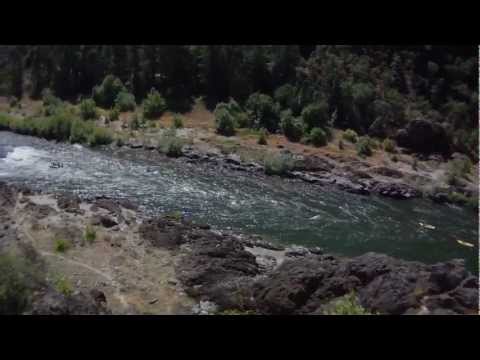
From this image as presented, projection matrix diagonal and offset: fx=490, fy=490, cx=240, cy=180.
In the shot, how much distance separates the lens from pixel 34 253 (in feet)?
53.6

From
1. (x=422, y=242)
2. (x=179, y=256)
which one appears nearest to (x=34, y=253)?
(x=179, y=256)

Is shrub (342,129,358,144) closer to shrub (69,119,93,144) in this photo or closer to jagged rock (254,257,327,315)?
shrub (69,119,93,144)

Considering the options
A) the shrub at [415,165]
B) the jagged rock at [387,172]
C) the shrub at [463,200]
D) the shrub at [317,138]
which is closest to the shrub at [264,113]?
the shrub at [317,138]

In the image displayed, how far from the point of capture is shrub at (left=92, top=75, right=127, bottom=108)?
151 ft

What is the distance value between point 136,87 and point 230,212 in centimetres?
2857

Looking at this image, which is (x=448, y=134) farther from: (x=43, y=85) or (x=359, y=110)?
(x=43, y=85)

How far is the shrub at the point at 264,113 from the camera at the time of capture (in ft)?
137

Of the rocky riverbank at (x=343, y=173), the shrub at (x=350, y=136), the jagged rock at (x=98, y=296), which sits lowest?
the rocky riverbank at (x=343, y=173)

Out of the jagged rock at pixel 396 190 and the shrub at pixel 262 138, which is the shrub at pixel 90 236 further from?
the shrub at pixel 262 138

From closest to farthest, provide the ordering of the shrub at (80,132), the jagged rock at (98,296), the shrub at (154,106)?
the jagged rock at (98,296) < the shrub at (80,132) < the shrub at (154,106)

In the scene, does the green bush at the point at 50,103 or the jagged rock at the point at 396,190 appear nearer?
the jagged rock at the point at 396,190

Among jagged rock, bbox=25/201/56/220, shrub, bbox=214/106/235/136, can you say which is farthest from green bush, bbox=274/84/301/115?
jagged rock, bbox=25/201/56/220

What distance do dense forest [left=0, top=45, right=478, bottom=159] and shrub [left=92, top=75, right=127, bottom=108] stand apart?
24 cm

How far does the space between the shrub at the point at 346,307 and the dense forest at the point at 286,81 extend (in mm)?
27394
